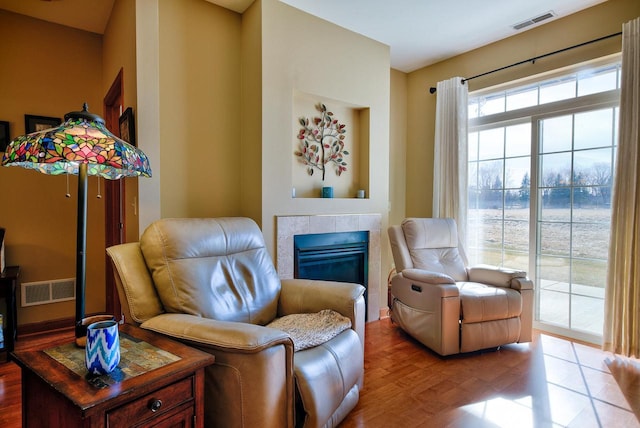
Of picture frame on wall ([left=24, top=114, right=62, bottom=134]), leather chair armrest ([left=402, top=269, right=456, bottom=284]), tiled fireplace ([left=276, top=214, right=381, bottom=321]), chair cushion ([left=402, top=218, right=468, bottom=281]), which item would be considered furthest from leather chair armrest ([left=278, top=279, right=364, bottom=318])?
picture frame on wall ([left=24, top=114, right=62, bottom=134])

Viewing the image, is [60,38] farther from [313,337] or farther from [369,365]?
[369,365]

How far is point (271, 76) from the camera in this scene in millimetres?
2682

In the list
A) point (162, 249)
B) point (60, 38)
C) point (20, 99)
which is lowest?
point (162, 249)

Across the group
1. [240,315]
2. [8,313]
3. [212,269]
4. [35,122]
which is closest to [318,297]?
[240,315]

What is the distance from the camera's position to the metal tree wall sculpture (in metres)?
3.02

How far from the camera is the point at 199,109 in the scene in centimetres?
268

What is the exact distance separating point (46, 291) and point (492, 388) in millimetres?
3616

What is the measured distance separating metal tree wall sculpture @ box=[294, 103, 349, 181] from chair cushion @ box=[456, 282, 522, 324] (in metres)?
1.57

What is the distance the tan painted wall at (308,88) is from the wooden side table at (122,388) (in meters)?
1.49

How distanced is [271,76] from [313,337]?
1.97m

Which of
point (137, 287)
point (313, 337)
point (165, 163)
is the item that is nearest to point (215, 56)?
point (165, 163)

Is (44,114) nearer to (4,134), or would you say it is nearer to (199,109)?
(4,134)

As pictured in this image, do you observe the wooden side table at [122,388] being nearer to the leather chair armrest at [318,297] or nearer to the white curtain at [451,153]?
the leather chair armrest at [318,297]

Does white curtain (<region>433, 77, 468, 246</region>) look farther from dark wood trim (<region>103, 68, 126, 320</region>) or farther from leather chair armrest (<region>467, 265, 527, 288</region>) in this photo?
dark wood trim (<region>103, 68, 126, 320</region>)
